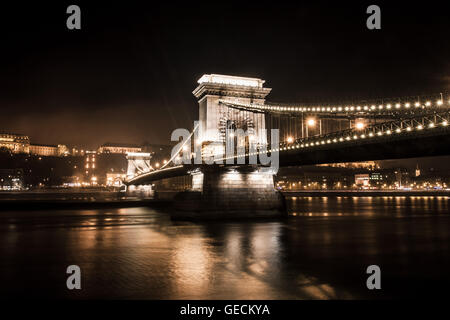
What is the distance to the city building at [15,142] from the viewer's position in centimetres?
17038

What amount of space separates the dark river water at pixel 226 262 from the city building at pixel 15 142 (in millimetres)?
161109

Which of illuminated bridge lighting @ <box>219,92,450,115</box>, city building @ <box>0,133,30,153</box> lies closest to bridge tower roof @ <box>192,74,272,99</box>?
illuminated bridge lighting @ <box>219,92,450,115</box>

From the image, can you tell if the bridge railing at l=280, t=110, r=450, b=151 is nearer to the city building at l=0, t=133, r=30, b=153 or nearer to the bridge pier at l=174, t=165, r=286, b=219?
the bridge pier at l=174, t=165, r=286, b=219

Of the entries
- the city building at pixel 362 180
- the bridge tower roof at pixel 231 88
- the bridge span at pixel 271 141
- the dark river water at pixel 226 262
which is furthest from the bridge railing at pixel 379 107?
the city building at pixel 362 180

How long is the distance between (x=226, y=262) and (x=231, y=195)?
62.2ft

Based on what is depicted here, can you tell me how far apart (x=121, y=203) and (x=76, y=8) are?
46668 mm

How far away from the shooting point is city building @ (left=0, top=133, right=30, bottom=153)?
17038cm

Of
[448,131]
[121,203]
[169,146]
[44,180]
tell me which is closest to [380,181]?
[169,146]

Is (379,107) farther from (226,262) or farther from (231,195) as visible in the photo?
(231,195)

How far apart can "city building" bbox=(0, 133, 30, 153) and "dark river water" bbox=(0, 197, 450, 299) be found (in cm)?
16111

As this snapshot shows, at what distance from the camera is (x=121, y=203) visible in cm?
6488

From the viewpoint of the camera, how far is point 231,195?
36.0 meters

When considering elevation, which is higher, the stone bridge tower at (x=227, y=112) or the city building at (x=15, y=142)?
the city building at (x=15, y=142)

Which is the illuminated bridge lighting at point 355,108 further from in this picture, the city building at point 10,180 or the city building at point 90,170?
the city building at point 90,170
